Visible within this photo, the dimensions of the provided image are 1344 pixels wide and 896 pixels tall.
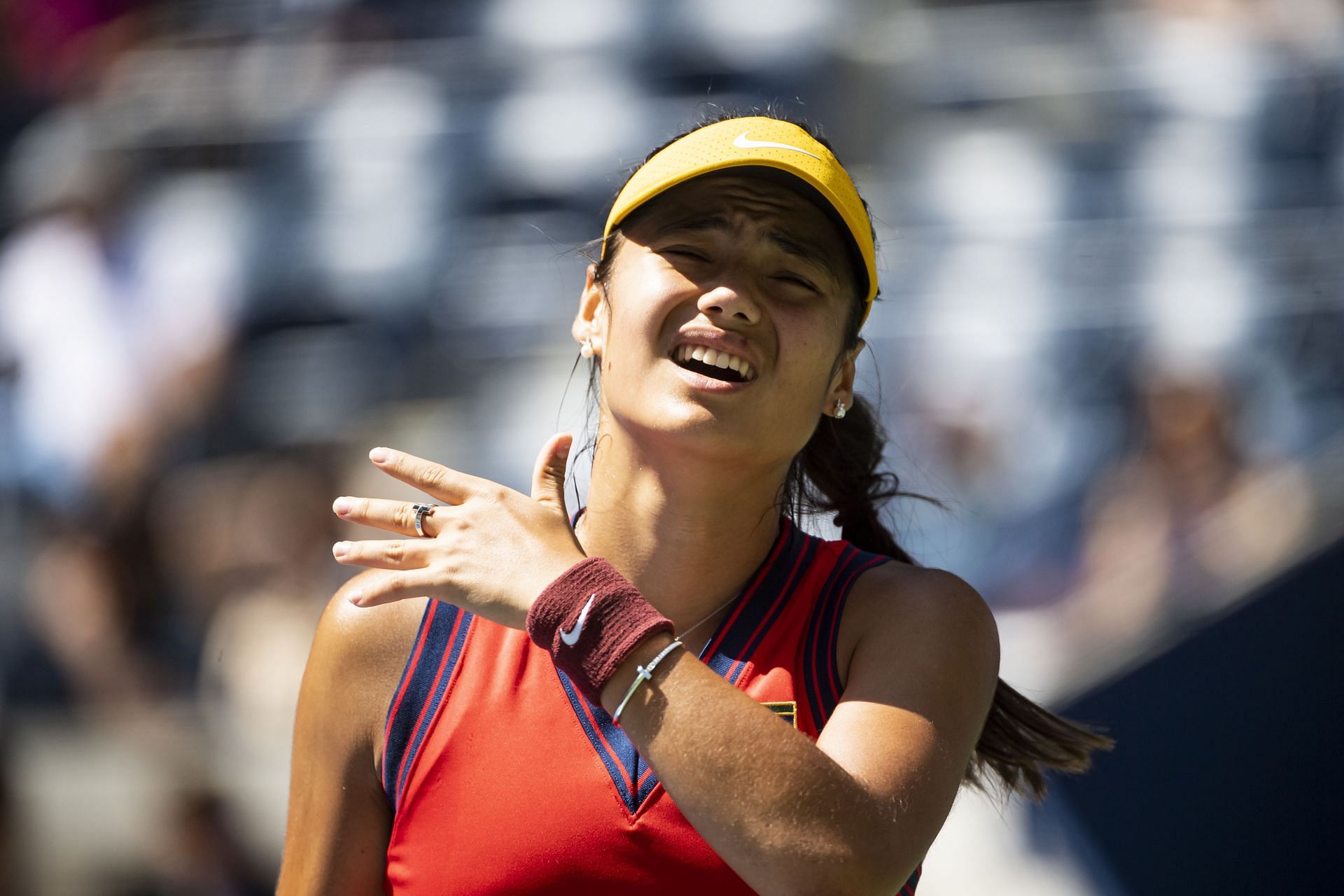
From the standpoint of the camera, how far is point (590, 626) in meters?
1.23

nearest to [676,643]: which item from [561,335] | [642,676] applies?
[642,676]

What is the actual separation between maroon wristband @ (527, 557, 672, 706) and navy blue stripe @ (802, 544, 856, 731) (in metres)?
0.30

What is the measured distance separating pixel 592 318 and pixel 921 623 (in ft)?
2.22

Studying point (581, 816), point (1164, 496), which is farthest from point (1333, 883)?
point (581, 816)

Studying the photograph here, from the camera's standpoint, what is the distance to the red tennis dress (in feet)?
4.43

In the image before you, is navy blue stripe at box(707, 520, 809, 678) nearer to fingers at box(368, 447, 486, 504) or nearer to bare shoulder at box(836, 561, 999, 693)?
bare shoulder at box(836, 561, 999, 693)

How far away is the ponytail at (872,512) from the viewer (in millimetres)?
1767

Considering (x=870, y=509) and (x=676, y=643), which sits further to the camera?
(x=870, y=509)

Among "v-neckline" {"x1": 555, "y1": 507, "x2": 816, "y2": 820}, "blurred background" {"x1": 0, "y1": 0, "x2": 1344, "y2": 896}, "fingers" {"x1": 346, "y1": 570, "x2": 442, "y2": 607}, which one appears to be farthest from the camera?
"blurred background" {"x1": 0, "y1": 0, "x2": 1344, "y2": 896}

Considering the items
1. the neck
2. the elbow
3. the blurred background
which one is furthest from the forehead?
the blurred background

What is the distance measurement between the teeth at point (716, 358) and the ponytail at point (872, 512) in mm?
336

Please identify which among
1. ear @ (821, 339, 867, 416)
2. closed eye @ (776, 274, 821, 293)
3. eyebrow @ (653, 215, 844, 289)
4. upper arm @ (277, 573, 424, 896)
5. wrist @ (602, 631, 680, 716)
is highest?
eyebrow @ (653, 215, 844, 289)

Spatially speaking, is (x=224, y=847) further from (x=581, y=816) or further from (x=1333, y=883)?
(x=1333, y=883)

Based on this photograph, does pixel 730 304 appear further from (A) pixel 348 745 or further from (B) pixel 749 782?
(A) pixel 348 745
